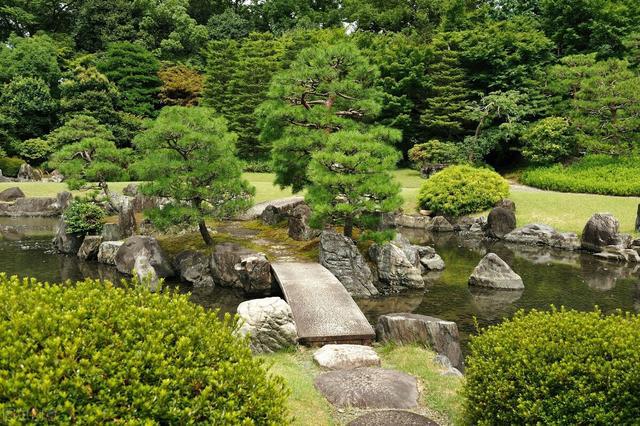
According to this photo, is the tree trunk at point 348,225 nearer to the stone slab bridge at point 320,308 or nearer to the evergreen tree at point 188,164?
the stone slab bridge at point 320,308

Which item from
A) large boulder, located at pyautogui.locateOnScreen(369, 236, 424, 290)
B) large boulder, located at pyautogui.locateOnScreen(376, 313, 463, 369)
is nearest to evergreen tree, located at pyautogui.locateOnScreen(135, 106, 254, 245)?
large boulder, located at pyautogui.locateOnScreen(369, 236, 424, 290)

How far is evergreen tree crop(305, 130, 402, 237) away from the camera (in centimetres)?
1274

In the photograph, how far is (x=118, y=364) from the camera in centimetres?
274

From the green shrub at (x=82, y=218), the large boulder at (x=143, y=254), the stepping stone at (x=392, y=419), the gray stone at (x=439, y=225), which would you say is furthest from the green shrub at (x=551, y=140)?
the stepping stone at (x=392, y=419)

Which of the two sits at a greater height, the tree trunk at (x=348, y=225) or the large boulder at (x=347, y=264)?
the tree trunk at (x=348, y=225)

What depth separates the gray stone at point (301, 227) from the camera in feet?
50.8

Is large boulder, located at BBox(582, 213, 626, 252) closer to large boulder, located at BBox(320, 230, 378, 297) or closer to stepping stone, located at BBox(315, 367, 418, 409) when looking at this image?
large boulder, located at BBox(320, 230, 378, 297)

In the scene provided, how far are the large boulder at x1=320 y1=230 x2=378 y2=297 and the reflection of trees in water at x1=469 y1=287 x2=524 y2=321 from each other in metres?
2.58

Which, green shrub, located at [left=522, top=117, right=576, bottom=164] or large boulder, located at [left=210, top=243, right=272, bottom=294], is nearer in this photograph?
large boulder, located at [left=210, top=243, right=272, bottom=294]

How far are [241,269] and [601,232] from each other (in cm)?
1324

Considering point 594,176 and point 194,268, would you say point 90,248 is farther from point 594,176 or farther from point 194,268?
point 594,176

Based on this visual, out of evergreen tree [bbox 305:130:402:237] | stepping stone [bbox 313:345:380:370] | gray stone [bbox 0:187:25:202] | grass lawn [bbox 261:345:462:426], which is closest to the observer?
grass lawn [bbox 261:345:462:426]

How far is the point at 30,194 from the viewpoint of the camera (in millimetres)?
26344

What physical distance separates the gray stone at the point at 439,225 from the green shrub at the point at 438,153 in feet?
29.7
